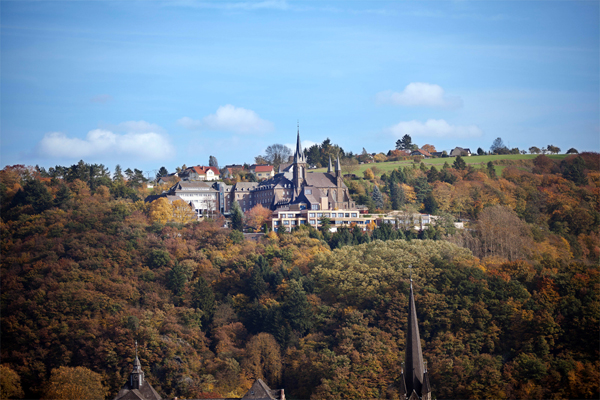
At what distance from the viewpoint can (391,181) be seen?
303 feet

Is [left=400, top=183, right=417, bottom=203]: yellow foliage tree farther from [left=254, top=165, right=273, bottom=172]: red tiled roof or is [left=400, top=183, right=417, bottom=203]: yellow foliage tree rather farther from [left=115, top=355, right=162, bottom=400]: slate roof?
[left=115, top=355, right=162, bottom=400]: slate roof

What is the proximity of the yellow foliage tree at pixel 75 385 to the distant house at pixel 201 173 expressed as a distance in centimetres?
5857

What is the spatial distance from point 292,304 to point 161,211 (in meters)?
26.3

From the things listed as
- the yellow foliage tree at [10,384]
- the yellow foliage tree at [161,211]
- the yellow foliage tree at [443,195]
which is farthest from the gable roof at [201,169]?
the yellow foliage tree at [10,384]

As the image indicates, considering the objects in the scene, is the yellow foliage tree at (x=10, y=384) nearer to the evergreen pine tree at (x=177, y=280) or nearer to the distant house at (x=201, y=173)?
the evergreen pine tree at (x=177, y=280)

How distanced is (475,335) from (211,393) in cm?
2048

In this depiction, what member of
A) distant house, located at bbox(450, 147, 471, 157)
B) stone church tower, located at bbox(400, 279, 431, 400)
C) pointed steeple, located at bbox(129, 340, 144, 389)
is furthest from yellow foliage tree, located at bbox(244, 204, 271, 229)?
stone church tower, located at bbox(400, 279, 431, 400)

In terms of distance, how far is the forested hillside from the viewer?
51.4 meters

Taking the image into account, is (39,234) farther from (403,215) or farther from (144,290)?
(403,215)

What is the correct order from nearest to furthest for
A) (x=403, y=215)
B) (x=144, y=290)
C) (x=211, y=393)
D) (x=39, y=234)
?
(x=211, y=393)
(x=144, y=290)
(x=39, y=234)
(x=403, y=215)

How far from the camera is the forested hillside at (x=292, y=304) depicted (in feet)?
169

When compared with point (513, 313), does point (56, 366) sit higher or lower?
lower

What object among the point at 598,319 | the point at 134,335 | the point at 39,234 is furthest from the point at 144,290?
the point at 598,319

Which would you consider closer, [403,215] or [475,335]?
[475,335]
